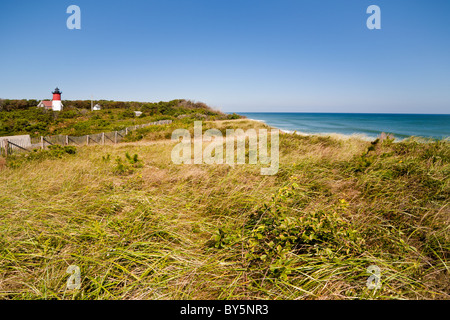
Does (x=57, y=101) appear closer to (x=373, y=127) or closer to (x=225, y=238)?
(x=225, y=238)

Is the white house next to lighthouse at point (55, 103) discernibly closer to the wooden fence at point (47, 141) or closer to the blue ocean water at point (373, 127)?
the wooden fence at point (47, 141)

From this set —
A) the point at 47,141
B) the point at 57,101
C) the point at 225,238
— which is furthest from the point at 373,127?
the point at 57,101

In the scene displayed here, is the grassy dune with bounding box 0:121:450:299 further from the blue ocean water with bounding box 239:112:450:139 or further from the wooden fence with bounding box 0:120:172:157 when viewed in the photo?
the wooden fence with bounding box 0:120:172:157

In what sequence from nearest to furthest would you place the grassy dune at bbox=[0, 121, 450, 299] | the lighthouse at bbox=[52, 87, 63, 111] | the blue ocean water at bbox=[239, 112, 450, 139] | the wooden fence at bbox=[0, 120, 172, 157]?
the grassy dune at bbox=[0, 121, 450, 299]
the wooden fence at bbox=[0, 120, 172, 157]
the blue ocean water at bbox=[239, 112, 450, 139]
the lighthouse at bbox=[52, 87, 63, 111]

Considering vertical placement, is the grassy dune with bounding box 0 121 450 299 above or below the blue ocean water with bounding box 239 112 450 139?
below

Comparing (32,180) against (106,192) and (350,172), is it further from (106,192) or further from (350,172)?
(350,172)

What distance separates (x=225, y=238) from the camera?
6.70ft

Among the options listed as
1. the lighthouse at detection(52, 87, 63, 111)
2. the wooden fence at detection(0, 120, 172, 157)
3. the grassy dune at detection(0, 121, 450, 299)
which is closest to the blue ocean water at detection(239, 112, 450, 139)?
the grassy dune at detection(0, 121, 450, 299)

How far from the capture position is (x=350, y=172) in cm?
401

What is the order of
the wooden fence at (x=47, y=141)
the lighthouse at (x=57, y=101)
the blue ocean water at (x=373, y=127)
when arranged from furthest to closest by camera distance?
the lighthouse at (x=57, y=101)
the blue ocean water at (x=373, y=127)
the wooden fence at (x=47, y=141)

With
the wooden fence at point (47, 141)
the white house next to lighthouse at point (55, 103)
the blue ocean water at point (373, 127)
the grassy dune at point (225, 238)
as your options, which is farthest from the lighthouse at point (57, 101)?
the grassy dune at point (225, 238)

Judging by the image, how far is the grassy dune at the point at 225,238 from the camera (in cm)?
162

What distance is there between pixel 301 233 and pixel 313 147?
4.68 metres

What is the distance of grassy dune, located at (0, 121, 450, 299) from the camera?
63.9 inches
